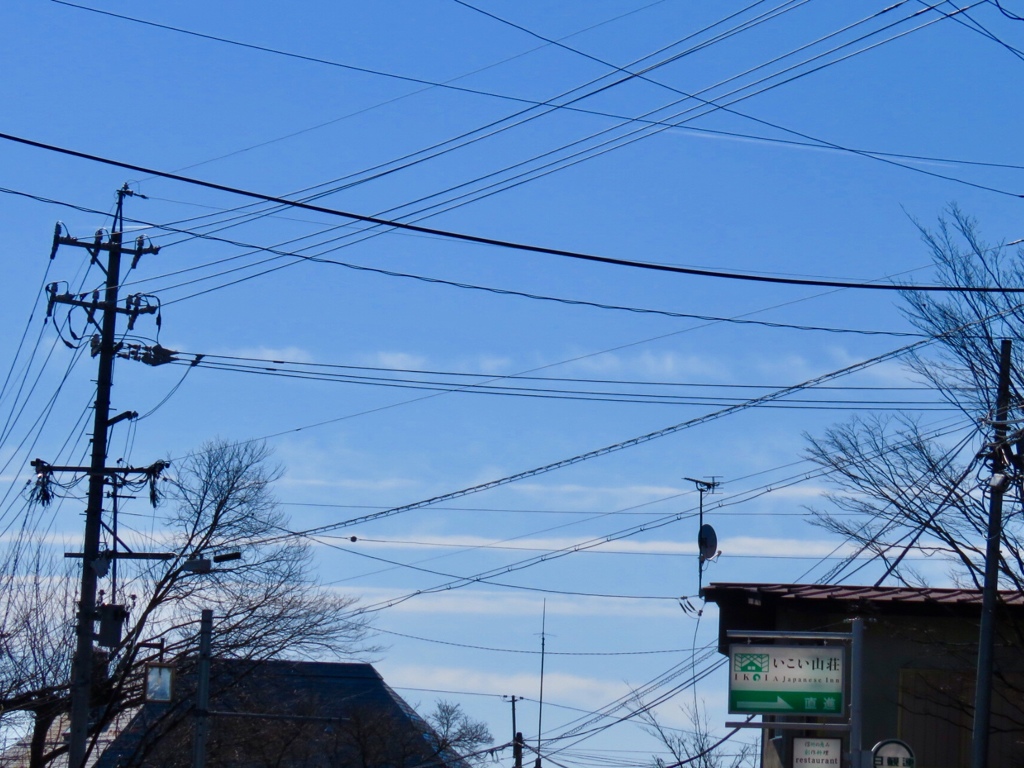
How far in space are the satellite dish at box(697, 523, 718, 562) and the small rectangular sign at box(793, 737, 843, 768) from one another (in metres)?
6.97

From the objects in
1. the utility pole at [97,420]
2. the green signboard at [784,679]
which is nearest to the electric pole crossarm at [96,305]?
the utility pole at [97,420]

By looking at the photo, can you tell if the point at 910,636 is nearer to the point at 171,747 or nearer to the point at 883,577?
the point at 883,577

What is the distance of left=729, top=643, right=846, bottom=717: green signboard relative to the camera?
1573 centimetres

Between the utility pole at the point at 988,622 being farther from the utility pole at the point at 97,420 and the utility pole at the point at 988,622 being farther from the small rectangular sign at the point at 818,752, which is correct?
the utility pole at the point at 97,420

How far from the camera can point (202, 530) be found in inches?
1302

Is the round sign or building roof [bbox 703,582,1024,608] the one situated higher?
building roof [bbox 703,582,1024,608]

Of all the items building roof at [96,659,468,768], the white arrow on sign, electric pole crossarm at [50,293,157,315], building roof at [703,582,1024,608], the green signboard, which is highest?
electric pole crossarm at [50,293,157,315]

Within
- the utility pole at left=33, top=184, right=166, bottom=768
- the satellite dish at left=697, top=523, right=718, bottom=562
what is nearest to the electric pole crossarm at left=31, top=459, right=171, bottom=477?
the utility pole at left=33, top=184, right=166, bottom=768

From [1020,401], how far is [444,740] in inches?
1663

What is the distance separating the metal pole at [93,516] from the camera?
2248 cm

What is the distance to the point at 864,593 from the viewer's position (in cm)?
2094

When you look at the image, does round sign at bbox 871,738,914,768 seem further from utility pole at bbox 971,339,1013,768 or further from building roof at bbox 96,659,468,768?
building roof at bbox 96,659,468,768

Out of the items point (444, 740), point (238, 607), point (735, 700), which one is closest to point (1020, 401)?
point (735, 700)

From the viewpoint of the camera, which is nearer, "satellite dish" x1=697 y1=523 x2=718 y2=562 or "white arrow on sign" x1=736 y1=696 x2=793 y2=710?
"white arrow on sign" x1=736 y1=696 x2=793 y2=710
